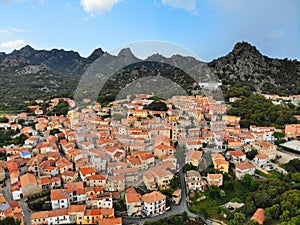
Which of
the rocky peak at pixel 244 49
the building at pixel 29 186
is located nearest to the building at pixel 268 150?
the building at pixel 29 186

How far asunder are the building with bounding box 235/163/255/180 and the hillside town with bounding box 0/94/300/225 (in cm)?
5

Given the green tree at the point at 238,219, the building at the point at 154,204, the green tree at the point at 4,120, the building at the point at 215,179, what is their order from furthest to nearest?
the green tree at the point at 4,120, the building at the point at 215,179, the building at the point at 154,204, the green tree at the point at 238,219

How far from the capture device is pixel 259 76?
3678cm

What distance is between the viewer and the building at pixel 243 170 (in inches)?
454

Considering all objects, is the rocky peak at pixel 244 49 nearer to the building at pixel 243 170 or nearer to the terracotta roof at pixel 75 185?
the building at pixel 243 170

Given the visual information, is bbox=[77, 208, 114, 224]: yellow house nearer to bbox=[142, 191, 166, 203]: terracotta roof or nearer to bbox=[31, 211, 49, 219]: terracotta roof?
bbox=[31, 211, 49, 219]: terracotta roof

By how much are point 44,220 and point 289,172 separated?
33.8ft

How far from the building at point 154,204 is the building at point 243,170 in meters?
4.07

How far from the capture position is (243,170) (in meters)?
11.5

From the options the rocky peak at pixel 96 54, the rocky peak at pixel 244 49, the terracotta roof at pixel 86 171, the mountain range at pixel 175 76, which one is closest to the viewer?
the terracotta roof at pixel 86 171

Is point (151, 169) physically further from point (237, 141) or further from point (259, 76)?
point (259, 76)

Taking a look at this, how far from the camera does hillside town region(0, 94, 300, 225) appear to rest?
9.48 m

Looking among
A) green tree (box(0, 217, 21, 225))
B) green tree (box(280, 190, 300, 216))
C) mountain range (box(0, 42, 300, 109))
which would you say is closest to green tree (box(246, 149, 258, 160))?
green tree (box(280, 190, 300, 216))

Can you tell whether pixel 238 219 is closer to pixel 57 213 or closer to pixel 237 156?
pixel 237 156
